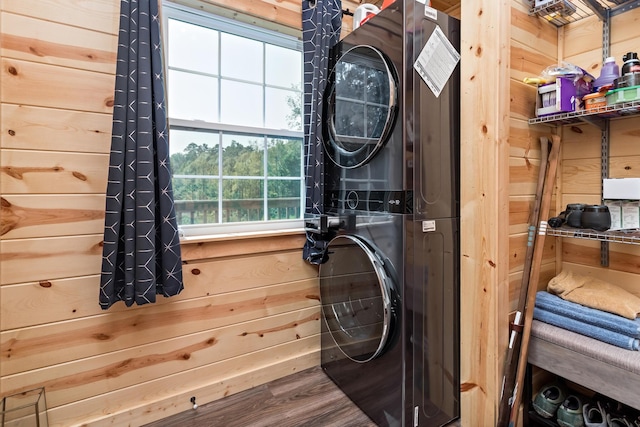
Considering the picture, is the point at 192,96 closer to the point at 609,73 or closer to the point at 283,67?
the point at 283,67

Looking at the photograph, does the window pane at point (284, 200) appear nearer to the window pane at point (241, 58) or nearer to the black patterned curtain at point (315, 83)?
the black patterned curtain at point (315, 83)

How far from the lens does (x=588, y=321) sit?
127 centimetres

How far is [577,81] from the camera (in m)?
1.33

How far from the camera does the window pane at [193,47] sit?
1688mm

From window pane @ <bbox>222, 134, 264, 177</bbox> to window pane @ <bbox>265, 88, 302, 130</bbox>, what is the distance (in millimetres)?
150

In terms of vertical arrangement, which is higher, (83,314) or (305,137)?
(305,137)

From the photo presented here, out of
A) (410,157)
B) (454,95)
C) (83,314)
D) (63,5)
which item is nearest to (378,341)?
(410,157)

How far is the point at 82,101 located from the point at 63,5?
380mm

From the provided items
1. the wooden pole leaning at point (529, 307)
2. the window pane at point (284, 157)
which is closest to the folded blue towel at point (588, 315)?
the wooden pole leaning at point (529, 307)

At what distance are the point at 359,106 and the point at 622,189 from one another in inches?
43.7

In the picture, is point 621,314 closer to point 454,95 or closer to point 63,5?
point 454,95


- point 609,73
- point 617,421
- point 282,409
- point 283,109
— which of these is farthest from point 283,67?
point 617,421

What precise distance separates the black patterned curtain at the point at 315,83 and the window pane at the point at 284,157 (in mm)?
202

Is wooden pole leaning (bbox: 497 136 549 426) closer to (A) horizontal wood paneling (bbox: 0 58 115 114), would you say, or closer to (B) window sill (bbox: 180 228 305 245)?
(B) window sill (bbox: 180 228 305 245)
